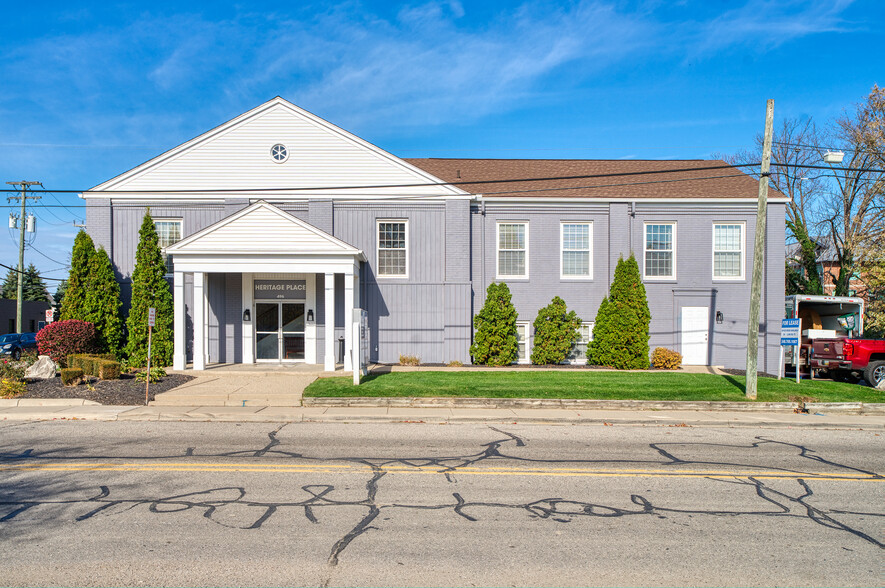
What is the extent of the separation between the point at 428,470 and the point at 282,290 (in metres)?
13.7

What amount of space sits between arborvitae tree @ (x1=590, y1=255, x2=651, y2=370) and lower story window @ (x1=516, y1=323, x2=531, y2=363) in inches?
99.4

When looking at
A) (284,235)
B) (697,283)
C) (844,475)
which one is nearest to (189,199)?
(284,235)

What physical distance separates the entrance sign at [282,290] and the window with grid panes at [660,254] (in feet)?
41.7

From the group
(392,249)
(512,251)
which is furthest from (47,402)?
(512,251)

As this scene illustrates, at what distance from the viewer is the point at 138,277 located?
1945 cm

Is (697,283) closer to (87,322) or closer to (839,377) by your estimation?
(839,377)

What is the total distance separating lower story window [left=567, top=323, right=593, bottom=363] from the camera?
2172 cm

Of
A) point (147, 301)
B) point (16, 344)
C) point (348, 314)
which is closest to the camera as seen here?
point (348, 314)

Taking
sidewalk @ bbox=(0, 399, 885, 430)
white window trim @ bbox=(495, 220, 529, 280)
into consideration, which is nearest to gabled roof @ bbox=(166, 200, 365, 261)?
white window trim @ bbox=(495, 220, 529, 280)

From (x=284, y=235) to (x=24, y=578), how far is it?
14.4 meters

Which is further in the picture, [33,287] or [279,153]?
[33,287]

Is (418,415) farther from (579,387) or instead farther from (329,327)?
(329,327)

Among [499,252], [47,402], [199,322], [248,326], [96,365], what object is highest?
[499,252]

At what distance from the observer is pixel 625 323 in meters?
20.2
